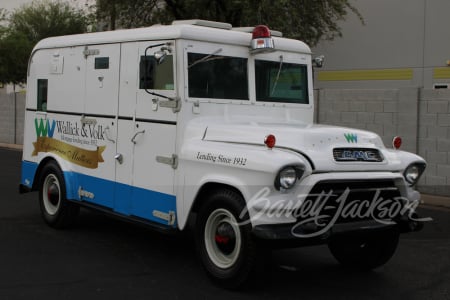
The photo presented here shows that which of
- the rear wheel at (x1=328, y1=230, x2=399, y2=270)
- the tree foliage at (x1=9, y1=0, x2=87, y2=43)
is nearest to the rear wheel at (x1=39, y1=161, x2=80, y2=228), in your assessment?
the rear wheel at (x1=328, y1=230, x2=399, y2=270)

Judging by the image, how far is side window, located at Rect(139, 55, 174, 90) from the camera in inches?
231

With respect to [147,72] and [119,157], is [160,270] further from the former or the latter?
[147,72]

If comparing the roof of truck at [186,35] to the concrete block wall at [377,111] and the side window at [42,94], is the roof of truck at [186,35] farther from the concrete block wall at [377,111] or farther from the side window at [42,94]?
the concrete block wall at [377,111]

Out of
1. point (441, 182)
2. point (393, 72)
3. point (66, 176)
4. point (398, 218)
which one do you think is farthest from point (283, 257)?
point (393, 72)

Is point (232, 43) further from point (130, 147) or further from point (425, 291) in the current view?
point (425, 291)

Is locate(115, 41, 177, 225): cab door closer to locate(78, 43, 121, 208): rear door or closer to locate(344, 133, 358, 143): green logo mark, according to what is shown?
Result: locate(78, 43, 121, 208): rear door

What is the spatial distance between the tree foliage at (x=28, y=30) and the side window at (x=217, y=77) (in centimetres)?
2654

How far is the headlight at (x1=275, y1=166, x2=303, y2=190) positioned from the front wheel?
1.39 feet

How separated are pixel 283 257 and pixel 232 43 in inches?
96.6

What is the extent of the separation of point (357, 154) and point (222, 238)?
144 centimetres

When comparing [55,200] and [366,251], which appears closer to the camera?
[366,251]

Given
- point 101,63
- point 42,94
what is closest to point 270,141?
point 101,63

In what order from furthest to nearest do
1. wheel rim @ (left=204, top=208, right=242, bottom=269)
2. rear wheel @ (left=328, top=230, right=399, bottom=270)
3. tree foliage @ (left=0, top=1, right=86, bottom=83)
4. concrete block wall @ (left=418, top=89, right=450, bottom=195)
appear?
tree foliage @ (left=0, top=1, right=86, bottom=83), concrete block wall @ (left=418, top=89, right=450, bottom=195), rear wheel @ (left=328, top=230, right=399, bottom=270), wheel rim @ (left=204, top=208, right=242, bottom=269)

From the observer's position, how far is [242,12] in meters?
16.7
